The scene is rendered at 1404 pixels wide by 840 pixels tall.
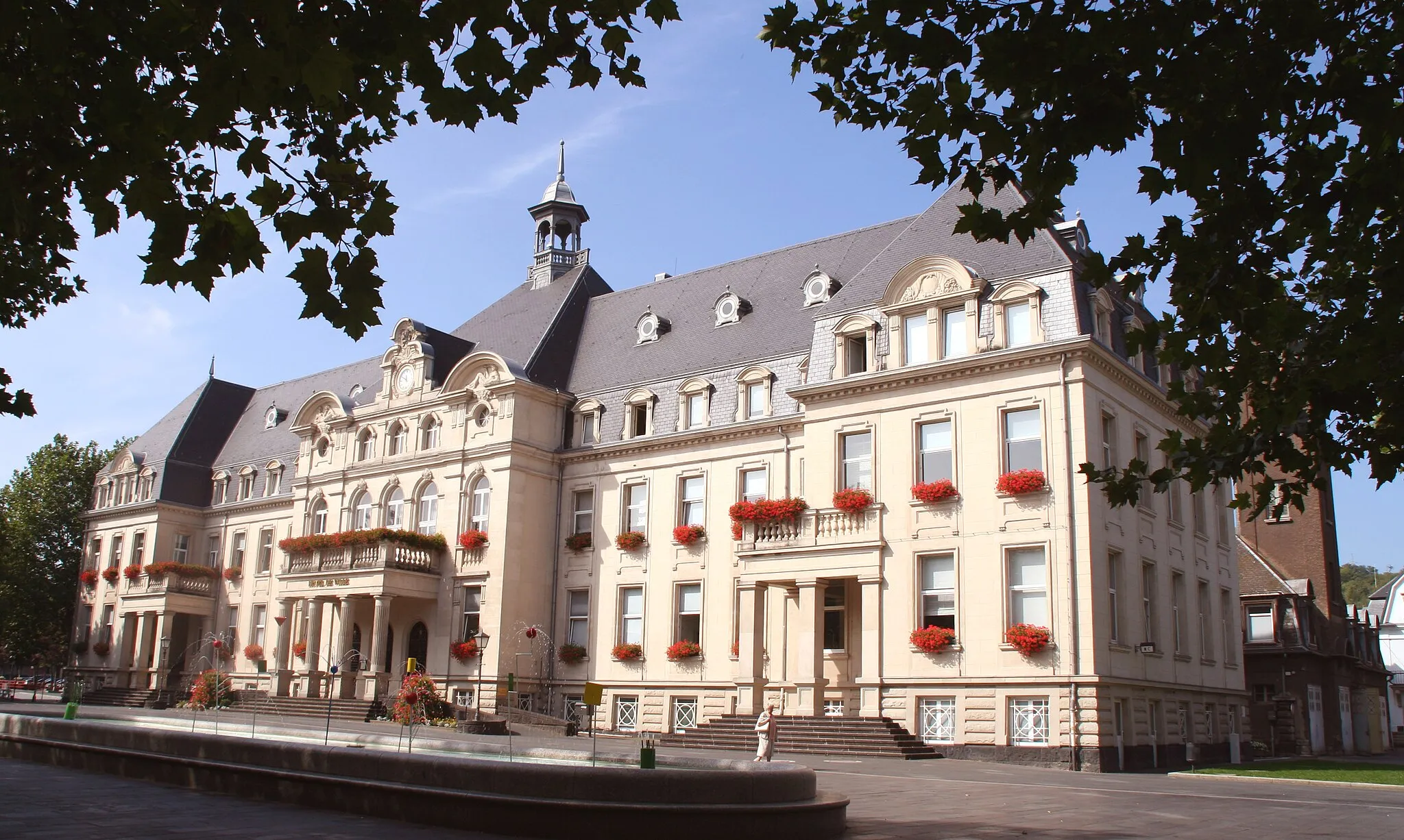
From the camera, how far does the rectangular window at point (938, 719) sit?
2734 centimetres

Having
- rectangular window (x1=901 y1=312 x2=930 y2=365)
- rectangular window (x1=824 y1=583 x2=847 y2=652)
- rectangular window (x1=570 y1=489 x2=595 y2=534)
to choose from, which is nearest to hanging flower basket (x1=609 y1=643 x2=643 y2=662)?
rectangular window (x1=570 y1=489 x2=595 y2=534)

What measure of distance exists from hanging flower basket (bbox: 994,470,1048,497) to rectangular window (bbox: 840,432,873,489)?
3.85 m

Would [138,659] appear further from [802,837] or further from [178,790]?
[802,837]

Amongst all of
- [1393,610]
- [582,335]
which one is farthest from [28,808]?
[1393,610]

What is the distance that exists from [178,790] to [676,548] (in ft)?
69.8

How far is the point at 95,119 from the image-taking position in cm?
712

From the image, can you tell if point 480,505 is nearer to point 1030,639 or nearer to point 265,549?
point 265,549

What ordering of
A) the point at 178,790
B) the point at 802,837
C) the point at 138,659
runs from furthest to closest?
the point at 138,659, the point at 178,790, the point at 802,837

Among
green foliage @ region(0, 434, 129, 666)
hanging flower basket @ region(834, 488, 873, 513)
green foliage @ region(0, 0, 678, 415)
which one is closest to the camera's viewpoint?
green foliage @ region(0, 0, 678, 415)

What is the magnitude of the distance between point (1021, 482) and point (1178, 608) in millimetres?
8181

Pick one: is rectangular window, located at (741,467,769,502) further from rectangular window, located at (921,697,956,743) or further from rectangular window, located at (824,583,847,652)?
rectangular window, located at (921,697,956,743)

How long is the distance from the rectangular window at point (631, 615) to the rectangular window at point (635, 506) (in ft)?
6.74

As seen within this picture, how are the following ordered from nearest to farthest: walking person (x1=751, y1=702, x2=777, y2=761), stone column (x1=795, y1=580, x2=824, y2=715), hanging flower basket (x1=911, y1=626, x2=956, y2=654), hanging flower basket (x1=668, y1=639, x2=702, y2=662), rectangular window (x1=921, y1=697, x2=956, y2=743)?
walking person (x1=751, y1=702, x2=777, y2=761)
rectangular window (x1=921, y1=697, x2=956, y2=743)
hanging flower basket (x1=911, y1=626, x2=956, y2=654)
stone column (x1=795, y1=580, x2=824, y2=715)
hanging flower basket (x1=668, y1=639, x2=702, y2=662)

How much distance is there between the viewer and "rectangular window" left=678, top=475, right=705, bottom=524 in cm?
3625
